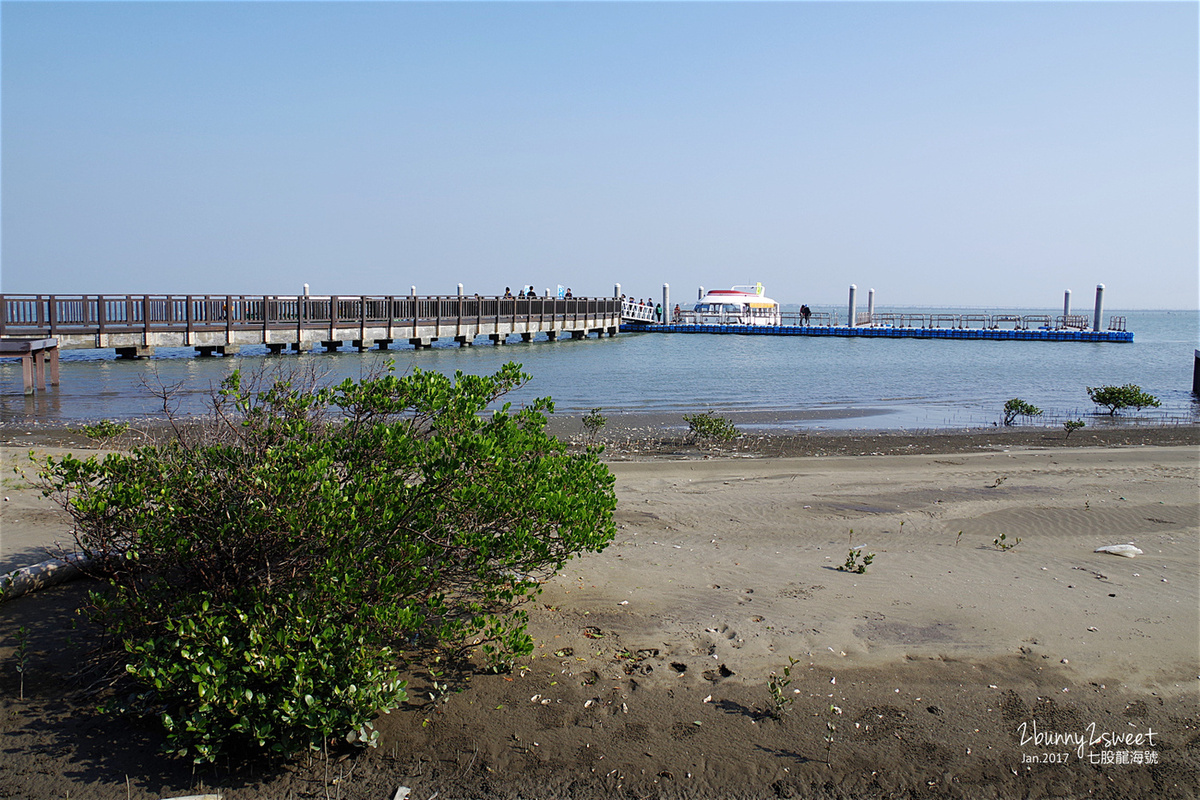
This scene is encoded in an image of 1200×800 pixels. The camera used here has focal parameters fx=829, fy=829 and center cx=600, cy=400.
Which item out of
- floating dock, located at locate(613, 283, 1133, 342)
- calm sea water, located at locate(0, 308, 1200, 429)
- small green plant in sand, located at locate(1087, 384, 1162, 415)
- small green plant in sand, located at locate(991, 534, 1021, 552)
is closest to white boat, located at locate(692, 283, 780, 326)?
floating dock, located at locate(613, 283, 1133, 342)

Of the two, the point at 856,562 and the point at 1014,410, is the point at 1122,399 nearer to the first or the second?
the point at 1014,410

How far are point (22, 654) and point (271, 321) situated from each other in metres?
31.3

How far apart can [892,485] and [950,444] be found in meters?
4.58

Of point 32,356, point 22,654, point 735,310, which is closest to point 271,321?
point 32,356

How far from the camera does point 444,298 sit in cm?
4206

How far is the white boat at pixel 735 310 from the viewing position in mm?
65938

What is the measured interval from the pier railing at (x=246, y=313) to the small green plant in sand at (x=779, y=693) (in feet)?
89.1

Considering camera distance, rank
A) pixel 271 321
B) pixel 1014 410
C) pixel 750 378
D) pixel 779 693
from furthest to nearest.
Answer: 1. pixel 271 321
2. pixel 750 378
3. pixel 1014 410
4. pixel 779 693

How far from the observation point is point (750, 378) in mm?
29078

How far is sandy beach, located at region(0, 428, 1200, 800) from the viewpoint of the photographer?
3662 millimetres

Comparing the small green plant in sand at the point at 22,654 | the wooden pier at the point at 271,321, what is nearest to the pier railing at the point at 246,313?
the wooden pier at the point at 271,321

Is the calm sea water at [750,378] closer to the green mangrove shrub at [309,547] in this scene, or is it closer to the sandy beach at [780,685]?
the green mangrove shrub at [309,547]

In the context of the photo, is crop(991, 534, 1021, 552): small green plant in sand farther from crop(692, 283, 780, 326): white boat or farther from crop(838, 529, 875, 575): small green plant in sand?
crop(692, 283, 780, 326): white boat

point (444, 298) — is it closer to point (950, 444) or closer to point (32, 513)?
point (950, 444)
